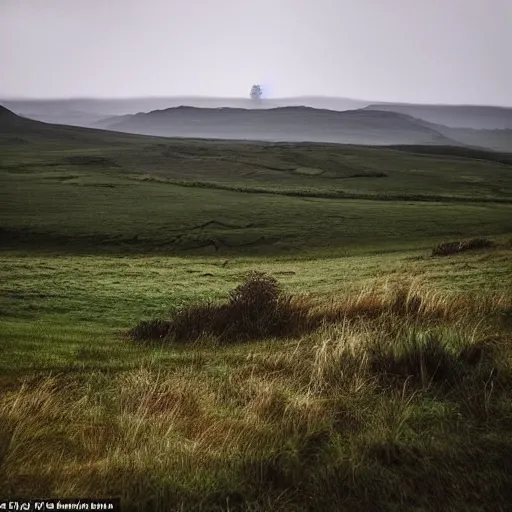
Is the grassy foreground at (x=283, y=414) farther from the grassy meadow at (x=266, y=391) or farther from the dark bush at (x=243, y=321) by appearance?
the dark bush at (x=243, y=321)

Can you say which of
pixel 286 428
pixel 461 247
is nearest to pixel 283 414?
pixel 286 428

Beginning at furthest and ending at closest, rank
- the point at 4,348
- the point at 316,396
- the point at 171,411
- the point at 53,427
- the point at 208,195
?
the point at 208,195 → the point at 4,348 → the point at 316,396 → the point at 171,411 → the point at 53,427

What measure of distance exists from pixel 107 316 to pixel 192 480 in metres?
10.8

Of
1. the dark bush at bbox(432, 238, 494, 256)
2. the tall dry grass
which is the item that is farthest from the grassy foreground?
the dark bush at bbox(432, 238, 494, 256)

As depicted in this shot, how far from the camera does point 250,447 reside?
5.57 metres

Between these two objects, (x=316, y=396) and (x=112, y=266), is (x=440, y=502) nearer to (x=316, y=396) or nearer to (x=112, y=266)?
(x=316, y=396)

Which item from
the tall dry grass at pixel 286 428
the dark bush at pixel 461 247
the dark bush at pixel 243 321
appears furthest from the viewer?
the dark bush at pixel 461 247

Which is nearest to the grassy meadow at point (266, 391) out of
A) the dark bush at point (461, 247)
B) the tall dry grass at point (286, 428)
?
the tall dry grass at point (286, 428)

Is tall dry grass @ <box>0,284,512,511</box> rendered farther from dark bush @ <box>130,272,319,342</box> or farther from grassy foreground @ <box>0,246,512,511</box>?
dark bush @ <box>130,272,319,342</box>

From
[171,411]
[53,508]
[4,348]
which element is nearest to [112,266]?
[4,348]

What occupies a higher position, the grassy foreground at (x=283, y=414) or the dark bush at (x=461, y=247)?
the grassy foreground at (x=283, y=414)

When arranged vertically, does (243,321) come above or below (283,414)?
below

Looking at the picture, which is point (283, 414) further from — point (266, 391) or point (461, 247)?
point (461, 247)

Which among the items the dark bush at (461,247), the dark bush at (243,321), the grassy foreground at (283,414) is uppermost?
the grassy foreground at (283,414)
